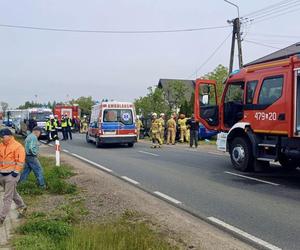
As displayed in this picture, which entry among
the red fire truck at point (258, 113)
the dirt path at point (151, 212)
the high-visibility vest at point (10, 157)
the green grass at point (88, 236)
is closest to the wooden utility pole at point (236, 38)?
the red fire truck at point (258, 113)

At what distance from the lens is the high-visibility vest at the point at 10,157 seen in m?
6.95

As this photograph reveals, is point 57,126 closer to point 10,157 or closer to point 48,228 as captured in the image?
point 10,157

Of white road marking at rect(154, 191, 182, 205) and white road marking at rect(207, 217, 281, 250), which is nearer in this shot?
white road marking at rect(207, 217, 281, 250)

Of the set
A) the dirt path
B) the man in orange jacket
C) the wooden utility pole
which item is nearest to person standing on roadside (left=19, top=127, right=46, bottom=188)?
the dirt path

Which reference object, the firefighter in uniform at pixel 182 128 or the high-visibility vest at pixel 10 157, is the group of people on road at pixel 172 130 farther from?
the high-visibility vest at pixel 10 157

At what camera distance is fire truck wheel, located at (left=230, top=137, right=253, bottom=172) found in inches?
488

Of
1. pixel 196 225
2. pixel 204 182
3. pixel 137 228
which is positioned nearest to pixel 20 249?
pixel 137 228

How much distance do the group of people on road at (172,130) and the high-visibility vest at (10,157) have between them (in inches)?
572

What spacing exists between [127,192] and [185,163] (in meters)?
5.78

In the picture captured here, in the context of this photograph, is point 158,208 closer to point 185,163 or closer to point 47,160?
point 185,163

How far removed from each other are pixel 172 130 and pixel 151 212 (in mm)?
18146

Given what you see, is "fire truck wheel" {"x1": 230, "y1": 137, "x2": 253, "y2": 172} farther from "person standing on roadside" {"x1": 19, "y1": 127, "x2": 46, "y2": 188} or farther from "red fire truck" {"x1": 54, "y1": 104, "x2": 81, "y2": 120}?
"red fire truck" {"x1": 54, "y1": 104, "x2": 81, "y2": 120}

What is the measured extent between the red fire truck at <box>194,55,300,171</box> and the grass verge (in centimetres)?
535

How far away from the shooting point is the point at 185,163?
15094mm
